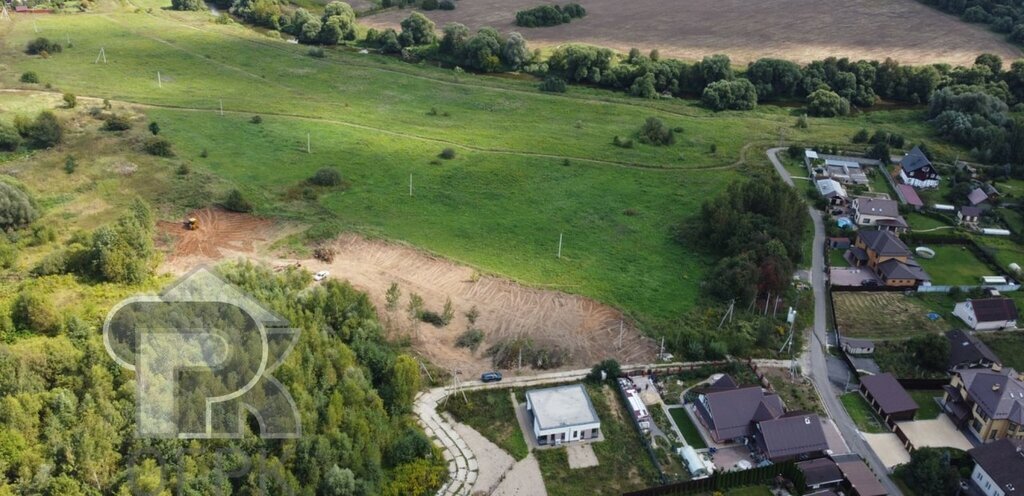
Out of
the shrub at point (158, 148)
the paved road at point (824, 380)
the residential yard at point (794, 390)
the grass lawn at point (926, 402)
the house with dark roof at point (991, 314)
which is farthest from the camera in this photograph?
the shrub at point (158, 148)

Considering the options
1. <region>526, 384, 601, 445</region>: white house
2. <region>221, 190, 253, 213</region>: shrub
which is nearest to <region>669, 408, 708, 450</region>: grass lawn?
<region>526, 384, 601, 445</region>: white house

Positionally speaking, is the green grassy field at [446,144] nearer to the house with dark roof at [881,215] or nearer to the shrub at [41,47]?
the shrub at [41,47]

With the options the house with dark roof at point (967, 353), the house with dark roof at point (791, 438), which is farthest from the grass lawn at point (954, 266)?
the house with dark roof at point (791, 438)

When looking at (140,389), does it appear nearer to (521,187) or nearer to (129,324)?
(129,324)

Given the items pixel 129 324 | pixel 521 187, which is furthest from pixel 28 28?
pixel 129 324

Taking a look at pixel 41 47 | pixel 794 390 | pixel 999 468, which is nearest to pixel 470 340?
pixel 794 390

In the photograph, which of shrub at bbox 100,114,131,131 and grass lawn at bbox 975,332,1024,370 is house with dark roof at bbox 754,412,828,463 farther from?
shrub at bbox 100,114,131,131
